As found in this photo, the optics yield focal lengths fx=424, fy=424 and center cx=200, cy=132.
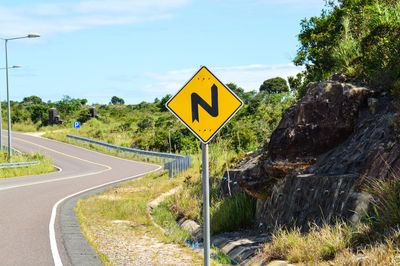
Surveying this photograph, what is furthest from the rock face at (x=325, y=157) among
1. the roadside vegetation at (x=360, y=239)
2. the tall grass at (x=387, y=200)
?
the roadside vegetation at (x=360, y=239)

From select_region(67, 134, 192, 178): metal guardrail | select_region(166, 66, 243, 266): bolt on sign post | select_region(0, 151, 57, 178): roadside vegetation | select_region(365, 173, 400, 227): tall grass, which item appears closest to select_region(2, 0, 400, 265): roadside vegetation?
select_region(365, 173, 400, 227): tall grass

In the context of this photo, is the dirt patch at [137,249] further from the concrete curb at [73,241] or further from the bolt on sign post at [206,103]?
the bolt on sign post at [206,103]

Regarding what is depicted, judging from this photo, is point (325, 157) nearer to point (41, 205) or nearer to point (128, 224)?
point (128, 224)

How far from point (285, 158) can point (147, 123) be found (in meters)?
40.9

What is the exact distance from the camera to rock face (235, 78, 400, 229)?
22.4 feet

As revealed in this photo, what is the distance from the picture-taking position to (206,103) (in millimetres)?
5992

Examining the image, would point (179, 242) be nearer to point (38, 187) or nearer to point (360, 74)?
point (360, 74)

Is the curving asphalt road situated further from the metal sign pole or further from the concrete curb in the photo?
the metal sign pole

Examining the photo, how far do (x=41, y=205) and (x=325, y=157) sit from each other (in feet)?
32.2

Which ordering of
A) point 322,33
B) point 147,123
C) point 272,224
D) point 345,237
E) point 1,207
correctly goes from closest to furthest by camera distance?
point 345,237 < point 272,224 < point 1,207 < point 322,33 < point 147,123

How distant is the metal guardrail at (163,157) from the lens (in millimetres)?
22516

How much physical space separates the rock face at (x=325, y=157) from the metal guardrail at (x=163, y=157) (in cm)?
1234

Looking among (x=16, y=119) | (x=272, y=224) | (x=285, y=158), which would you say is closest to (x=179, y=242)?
(x=272, y=224)

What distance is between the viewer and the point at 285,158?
30.2ft
